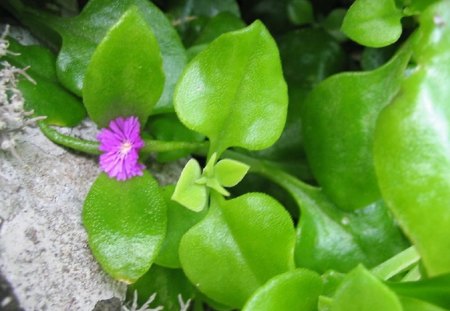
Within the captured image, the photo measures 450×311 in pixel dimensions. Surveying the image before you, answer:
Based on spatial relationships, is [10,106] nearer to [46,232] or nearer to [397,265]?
[46,232]

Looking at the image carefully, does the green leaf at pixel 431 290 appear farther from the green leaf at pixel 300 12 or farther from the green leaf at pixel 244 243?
the green leaf at pixel 300 12

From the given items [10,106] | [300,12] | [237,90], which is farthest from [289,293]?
[300,12]

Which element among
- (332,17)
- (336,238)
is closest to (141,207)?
(336,238)

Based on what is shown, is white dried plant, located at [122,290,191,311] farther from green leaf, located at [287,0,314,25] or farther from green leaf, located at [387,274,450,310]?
green leaf, located at [287,0,314,25]

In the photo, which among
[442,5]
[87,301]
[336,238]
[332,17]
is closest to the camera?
[442,5]

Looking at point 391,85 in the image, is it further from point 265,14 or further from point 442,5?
point 265,14

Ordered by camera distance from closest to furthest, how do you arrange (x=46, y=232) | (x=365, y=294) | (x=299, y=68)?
(x=365, y=294)
(x=46, y=232)
(x=299, y=68)

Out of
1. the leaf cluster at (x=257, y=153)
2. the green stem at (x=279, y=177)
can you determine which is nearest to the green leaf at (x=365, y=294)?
the leaf cluster at (x=257, y=153)
